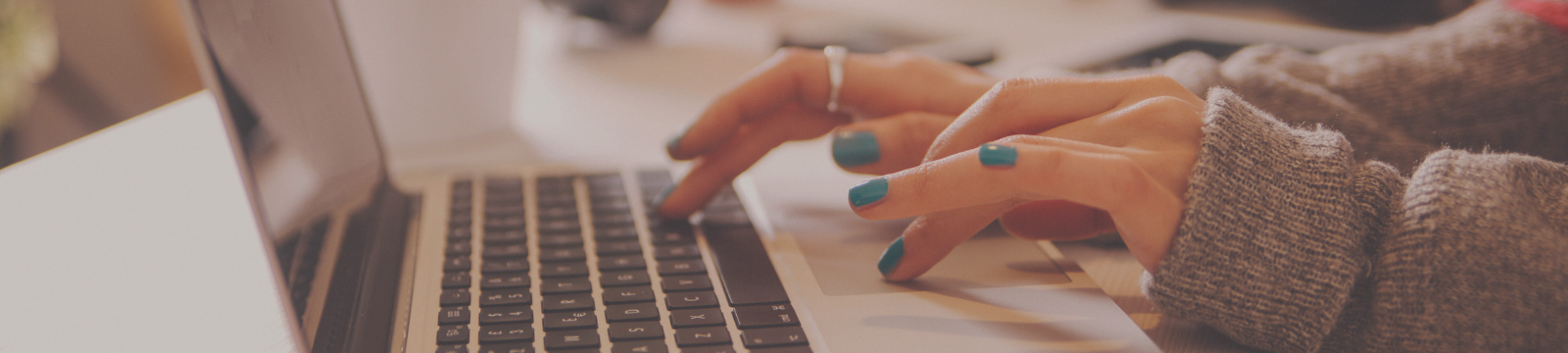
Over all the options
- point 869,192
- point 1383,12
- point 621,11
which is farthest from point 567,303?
point 1383,12

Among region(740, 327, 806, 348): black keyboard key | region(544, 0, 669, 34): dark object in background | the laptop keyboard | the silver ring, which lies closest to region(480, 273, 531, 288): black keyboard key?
the laptop keyboard

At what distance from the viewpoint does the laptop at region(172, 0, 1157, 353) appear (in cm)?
31

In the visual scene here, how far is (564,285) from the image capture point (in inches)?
13.7

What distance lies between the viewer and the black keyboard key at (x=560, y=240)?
0.39 metres

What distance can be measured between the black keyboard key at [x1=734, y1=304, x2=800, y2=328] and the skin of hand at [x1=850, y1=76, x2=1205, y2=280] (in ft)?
0.18

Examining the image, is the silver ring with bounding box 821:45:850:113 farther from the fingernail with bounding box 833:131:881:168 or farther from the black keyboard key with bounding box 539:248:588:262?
the black keyboard key with bounding box 539:248:588:262

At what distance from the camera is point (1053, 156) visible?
0.31 metres

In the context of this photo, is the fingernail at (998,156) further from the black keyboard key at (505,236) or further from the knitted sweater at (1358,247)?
the black keyboard key at (505,236)

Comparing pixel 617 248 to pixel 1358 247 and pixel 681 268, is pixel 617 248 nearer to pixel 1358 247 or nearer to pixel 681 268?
pixel 681 268

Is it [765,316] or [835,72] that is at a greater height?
[835,72]

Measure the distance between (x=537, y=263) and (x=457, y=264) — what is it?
0.04 meters

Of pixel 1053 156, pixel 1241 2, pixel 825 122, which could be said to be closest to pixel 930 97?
pixel 825 122

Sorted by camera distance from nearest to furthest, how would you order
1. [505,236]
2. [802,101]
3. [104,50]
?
1. [505,236]
2. [802,101]
3. [104,50]

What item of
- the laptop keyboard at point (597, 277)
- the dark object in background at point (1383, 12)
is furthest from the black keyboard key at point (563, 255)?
the dark object in background at point (1383, 12)
